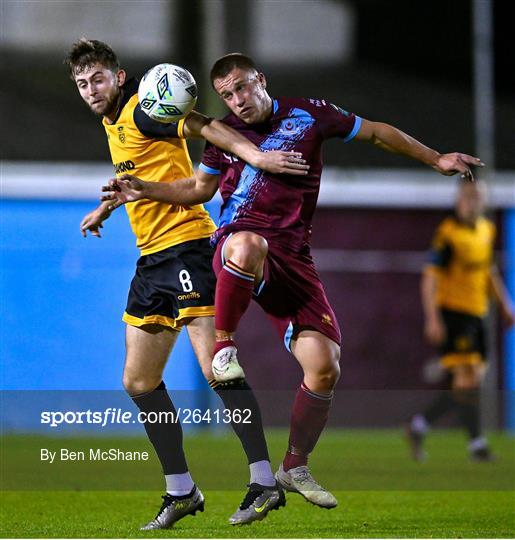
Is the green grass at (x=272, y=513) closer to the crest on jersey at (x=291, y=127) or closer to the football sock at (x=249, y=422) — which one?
the football sock at (x=249, y=422)

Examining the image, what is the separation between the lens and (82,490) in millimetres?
7160

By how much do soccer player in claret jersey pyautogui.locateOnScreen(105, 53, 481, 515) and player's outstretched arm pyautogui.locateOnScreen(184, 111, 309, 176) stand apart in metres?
0.12

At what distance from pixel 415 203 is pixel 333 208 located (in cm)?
103

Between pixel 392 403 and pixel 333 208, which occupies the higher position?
pixel 333 208

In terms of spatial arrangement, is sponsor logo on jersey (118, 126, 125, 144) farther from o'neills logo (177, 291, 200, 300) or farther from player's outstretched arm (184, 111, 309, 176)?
o'neills logo (177, 291, 200, 300)

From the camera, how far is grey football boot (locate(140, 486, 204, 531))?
5.67m

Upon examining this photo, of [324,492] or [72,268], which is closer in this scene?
[324,492]

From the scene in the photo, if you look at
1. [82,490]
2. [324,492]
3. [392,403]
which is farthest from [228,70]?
[392,403]

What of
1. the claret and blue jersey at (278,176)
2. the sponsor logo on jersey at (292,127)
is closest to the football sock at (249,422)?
the claret and blue jersey at (278,176)

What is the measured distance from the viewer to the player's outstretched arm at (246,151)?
538 cm

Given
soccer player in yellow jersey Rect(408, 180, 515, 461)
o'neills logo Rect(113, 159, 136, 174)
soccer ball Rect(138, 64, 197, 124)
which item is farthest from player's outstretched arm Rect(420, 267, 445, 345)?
soccer ball Rect(138, 64, 197, 124)

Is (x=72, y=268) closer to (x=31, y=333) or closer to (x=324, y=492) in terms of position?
(x=31, y=333)

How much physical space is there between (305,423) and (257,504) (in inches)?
18.5

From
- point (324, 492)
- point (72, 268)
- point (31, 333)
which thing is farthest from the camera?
point (72, 268)
